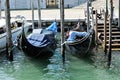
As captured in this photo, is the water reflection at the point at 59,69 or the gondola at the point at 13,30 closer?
the water reflection at the point at 59,69

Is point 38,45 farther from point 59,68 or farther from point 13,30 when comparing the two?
point 13,30

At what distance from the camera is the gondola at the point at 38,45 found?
1720 centimetres

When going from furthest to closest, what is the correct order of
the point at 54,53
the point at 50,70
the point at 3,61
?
the point at 54,53, the point at 3,61, the point at 50,70

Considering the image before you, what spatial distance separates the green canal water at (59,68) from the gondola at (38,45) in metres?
Result: 0.35

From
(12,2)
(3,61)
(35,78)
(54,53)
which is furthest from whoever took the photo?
(12,2)

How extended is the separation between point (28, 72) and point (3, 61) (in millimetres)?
2238

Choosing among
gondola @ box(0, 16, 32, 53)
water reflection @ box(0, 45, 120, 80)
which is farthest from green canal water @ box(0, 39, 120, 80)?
gondola @ box(0, 16, 32, 53)

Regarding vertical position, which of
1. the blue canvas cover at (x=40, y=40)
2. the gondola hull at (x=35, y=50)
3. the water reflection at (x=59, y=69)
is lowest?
the water reflection at (x=59, y=69)

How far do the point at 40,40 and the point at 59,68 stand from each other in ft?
6.38

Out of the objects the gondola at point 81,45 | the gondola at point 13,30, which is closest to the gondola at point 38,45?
the gondola at point 81,45

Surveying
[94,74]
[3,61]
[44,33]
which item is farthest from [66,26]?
[94,74]

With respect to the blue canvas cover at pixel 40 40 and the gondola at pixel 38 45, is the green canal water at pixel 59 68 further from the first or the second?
the blue canvas cover at pixel 40 40

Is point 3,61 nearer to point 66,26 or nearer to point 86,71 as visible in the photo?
point 86,71

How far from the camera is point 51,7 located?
123ft
